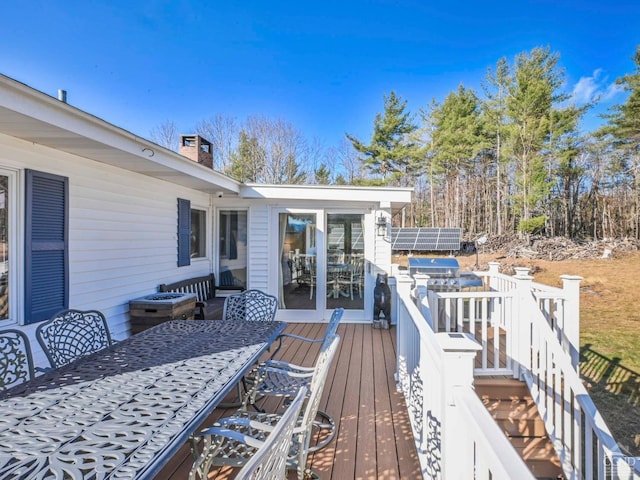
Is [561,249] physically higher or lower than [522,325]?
higher

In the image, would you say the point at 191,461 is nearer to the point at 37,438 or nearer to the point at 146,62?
the point at 37,438

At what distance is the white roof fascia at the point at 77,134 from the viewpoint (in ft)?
7.42

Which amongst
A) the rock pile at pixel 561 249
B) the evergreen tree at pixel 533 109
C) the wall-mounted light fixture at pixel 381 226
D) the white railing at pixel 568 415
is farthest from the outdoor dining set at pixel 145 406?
the evergreen tree at pixel 533 109

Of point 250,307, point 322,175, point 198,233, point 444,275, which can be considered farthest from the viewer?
point 322,175

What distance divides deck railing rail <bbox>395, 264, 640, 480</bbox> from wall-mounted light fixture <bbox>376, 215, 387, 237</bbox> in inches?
88.5

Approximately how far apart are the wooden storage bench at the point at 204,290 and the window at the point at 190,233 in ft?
1.14

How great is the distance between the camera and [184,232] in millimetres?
5516

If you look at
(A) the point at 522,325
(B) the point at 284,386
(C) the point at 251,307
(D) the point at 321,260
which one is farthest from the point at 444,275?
(B) the point at 284,386

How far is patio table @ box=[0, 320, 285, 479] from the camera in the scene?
4.07ft

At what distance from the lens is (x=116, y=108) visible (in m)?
14.0

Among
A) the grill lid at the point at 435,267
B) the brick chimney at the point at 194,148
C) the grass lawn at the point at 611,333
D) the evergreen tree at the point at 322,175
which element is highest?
the evergreen tree at the point at 322,175

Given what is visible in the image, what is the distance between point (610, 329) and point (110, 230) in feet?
32.2

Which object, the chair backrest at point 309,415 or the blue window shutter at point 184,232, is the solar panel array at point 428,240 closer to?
the blue window shutter at point 184,232

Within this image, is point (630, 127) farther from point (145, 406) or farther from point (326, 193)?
point (145, 406)
